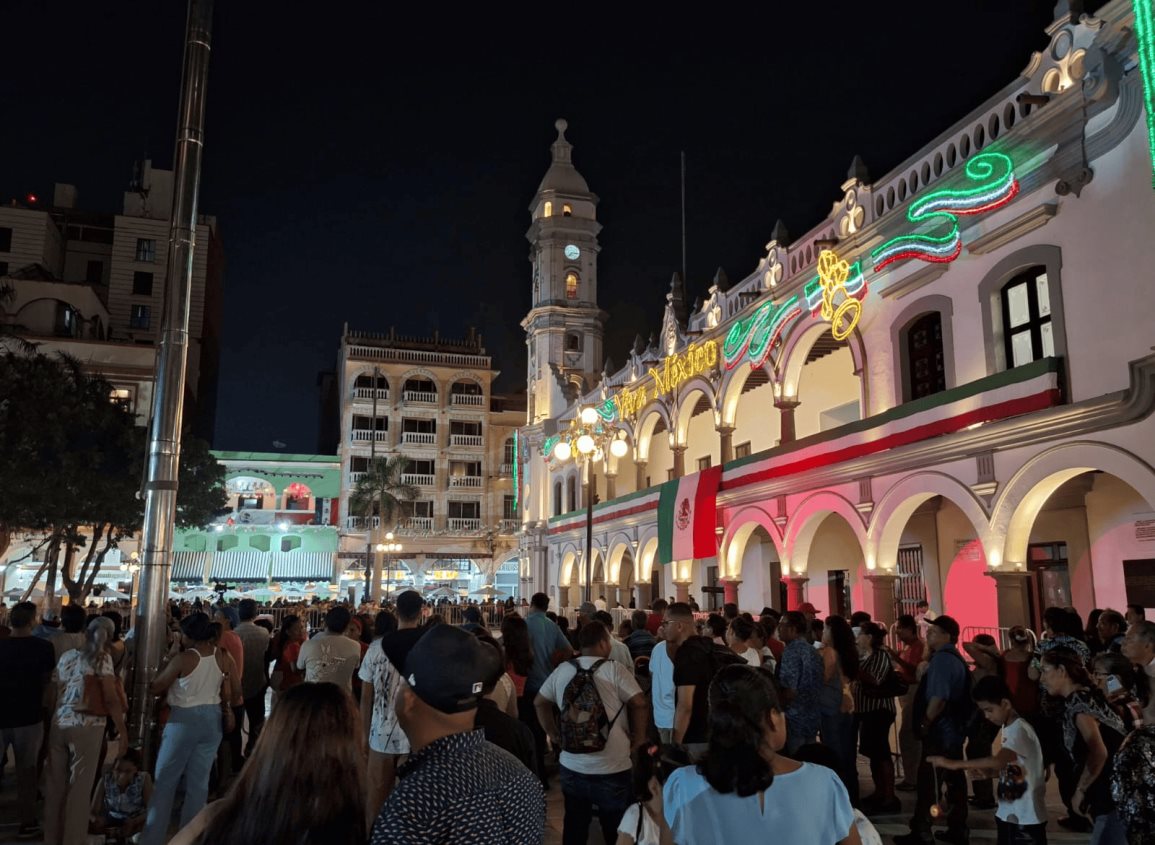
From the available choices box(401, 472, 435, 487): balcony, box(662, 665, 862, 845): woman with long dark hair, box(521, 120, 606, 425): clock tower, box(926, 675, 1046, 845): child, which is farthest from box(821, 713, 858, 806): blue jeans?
box(401, 472, 435, 487): balcony

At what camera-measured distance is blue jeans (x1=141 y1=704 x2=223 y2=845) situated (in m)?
6.01

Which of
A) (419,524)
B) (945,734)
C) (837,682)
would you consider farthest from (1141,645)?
(419,524)

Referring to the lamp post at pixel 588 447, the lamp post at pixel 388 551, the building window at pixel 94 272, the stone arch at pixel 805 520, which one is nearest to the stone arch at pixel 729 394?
the lamp post at pixel 588 447

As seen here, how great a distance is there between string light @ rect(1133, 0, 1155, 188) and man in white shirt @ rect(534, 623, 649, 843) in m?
9.06

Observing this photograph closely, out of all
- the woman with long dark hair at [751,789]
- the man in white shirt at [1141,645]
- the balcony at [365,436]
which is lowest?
the woman with long dark hair at [751,789]

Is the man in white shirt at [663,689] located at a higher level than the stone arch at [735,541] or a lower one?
lower

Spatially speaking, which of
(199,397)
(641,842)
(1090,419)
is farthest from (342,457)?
(641,842)

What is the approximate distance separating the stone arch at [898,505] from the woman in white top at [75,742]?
1223 centimetres

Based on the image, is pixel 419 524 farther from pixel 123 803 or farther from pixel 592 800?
pixel 592 800

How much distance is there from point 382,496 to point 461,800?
142 ft

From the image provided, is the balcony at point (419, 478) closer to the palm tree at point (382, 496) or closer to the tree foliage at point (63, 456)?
the palm tree at point (382, 496)

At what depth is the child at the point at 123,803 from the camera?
18.7 feet

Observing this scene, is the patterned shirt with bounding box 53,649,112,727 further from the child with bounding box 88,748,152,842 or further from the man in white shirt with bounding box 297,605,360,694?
the man in white shirt with bounding box 297,605,360,694

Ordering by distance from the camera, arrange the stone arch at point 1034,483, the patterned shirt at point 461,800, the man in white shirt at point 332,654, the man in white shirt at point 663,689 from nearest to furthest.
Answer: the patterned shirt at point 461,800 → the man in white shirt at point 663,689 → the man in white shirt at point 332,654 → the stone arch at point 1034,483
